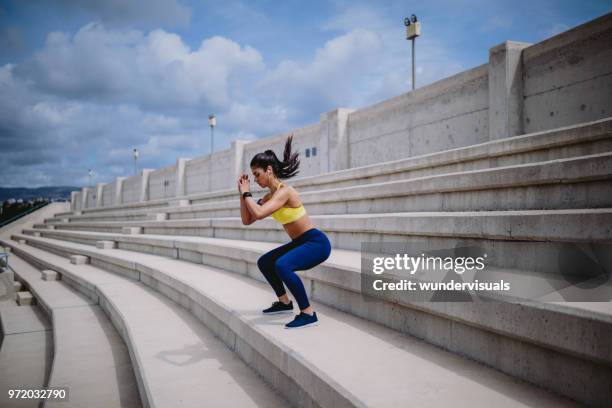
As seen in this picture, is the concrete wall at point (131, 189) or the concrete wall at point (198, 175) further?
the concrete wall at point (131, 189)

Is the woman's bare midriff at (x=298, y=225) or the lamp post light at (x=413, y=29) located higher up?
the lamp post light at (x=413, y=29)

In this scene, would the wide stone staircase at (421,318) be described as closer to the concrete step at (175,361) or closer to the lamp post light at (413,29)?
the concrete step at (175,361)

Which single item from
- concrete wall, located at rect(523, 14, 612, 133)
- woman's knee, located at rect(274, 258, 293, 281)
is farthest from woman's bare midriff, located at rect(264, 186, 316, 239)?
concrete wall, located at rect(523, 14, 612, 133)

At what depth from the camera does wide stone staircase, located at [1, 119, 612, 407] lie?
1.82m

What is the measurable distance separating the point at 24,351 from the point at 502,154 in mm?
6293

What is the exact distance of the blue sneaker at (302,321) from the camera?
282 cm

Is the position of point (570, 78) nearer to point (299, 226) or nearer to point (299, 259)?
point (299, 226)

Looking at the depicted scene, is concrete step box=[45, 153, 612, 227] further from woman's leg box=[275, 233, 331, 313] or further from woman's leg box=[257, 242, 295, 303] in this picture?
woman's leg box=[257, 242, 295, 303]

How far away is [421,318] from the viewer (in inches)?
102

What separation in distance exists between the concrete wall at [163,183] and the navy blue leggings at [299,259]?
2106 cm

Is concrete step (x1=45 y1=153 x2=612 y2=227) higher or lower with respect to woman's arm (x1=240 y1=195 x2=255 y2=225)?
higher

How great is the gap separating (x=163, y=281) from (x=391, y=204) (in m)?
3.38

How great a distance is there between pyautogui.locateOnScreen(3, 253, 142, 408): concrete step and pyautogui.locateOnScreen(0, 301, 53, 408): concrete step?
0.63ft

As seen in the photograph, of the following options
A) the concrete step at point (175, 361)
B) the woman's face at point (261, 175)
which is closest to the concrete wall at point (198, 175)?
the concrete step at point (175, 361)
